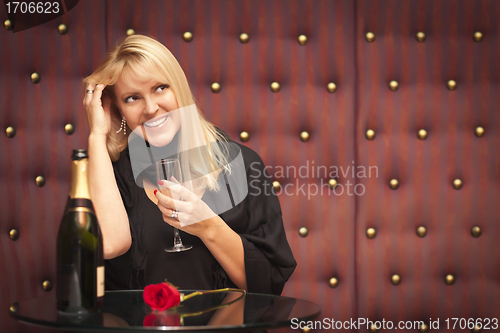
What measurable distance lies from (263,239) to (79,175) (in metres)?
0.54

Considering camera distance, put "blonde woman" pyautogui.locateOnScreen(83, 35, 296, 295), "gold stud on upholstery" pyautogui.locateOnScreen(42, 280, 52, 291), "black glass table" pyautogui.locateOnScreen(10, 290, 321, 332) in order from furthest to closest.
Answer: "gold stud on upholstery" pyautogui.locateOnScreen(42, 280, 52, 291), "blonde woman" pyautogui.locateOnScreen(83, 35, 296, 295), "black glass table" pyautogui.locateOnScreen(10, 290, 321, 332)

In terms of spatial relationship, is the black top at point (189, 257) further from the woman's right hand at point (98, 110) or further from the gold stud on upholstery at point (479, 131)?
the gold stud on upholstery at point (479, 131)

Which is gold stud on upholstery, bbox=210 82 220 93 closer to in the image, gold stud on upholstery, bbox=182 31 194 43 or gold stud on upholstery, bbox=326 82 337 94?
gold stud on upholstery, bbox=182 31 194 43

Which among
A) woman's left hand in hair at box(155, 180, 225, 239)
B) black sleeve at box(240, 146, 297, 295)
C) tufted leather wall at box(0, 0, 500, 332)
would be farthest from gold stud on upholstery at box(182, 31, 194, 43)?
woman's left hand in hair at box(155, 180, 225, 239)

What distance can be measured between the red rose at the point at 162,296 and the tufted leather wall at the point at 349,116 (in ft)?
2.18

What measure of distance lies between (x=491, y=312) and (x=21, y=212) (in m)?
1.50

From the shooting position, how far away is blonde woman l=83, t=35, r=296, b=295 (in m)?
1.06

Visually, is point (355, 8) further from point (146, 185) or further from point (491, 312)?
point (491, 312)

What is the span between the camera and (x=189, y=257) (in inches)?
43.1

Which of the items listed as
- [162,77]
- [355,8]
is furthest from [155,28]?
[355,8]

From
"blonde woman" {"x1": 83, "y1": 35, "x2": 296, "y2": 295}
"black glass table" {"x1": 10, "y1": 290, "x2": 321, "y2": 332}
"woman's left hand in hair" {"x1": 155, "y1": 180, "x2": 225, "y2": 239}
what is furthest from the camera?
"blonde woman" {"x1": 83, "y1": 35, "x2": 296, "y2": 295}

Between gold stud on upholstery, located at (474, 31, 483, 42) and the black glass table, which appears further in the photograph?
gold stud on upholstery, located at (474, 31, 483, 42)

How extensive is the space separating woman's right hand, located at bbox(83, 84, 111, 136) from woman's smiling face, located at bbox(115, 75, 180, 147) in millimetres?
47

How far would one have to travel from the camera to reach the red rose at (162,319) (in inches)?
25.9
